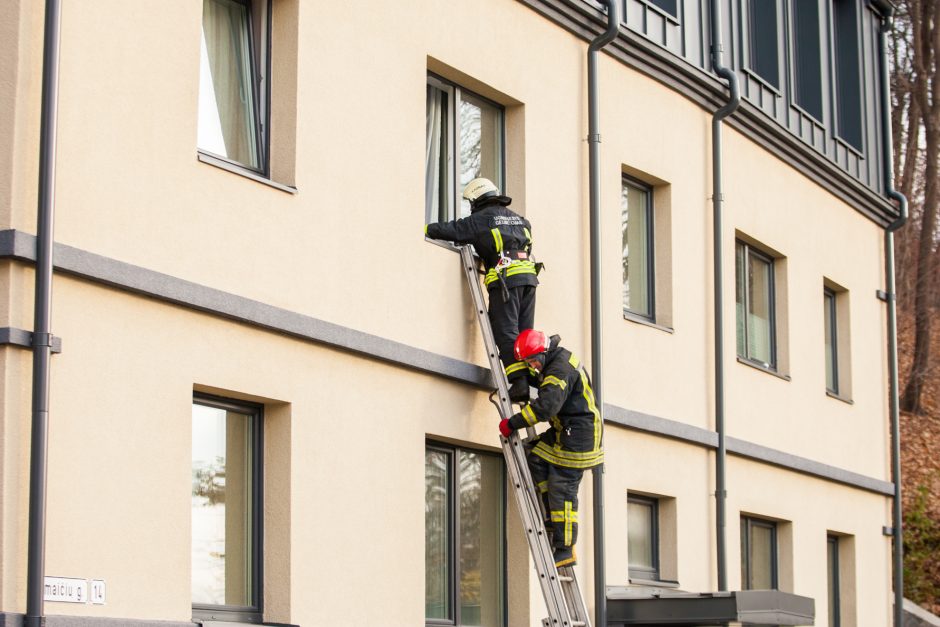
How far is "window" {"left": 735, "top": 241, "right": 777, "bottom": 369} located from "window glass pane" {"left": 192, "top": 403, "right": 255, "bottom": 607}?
8.13 metres

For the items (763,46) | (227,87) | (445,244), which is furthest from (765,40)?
(227,87)

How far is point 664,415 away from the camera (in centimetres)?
1520

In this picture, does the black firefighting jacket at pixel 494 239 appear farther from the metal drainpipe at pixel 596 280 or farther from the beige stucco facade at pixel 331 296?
the metal drainpipe at pixel 596 280

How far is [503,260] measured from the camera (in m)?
12.4

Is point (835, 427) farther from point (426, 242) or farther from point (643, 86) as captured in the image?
point (426, 242)

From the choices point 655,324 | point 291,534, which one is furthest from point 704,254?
point 291,534

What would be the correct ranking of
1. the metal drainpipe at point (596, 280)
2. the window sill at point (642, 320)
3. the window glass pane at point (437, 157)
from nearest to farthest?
the window glass pane at point (437, 157)
the metal drainpipe at point (596, 280)
the window sill at point (642, 320)

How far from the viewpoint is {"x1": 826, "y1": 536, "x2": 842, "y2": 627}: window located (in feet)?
62.6

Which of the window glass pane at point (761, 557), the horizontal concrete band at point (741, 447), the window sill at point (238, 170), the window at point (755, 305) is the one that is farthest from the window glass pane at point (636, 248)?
the window sill at point (238, 170)

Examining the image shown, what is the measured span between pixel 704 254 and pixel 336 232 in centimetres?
617

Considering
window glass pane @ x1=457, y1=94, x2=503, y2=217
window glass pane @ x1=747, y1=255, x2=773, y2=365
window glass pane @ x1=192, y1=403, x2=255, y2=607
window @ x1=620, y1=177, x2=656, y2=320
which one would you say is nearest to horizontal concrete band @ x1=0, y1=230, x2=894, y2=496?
window glass pane @ x1=192, y1=403, x2=255, y2=607

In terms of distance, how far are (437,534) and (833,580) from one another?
871 cm

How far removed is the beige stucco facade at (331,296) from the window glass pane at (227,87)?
0.21 metres

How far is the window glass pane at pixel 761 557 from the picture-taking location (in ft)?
56.4
